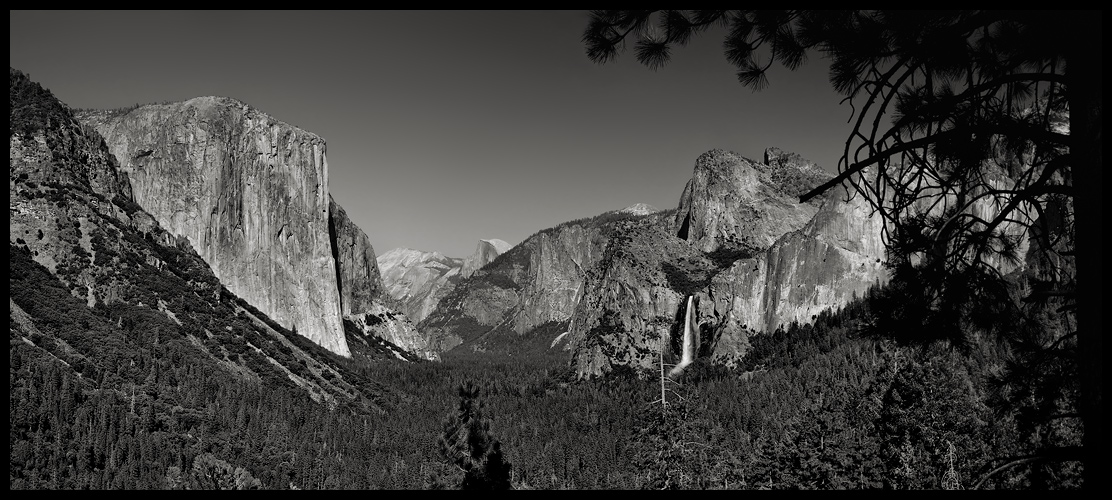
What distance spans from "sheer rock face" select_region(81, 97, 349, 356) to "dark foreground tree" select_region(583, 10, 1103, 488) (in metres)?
157

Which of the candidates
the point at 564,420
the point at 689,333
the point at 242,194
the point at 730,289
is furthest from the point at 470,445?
the point at 242,194

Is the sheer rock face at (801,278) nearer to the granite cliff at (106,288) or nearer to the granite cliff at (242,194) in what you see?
the granite cliff at (106,288)

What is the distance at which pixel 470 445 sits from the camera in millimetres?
27453

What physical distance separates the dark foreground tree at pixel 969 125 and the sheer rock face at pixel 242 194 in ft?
515

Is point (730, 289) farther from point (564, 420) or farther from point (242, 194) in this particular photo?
point (242, 194)

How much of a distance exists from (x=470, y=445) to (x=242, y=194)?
143m

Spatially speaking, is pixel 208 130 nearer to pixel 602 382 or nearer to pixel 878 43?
pixel 602 382

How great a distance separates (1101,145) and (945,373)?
33003mm

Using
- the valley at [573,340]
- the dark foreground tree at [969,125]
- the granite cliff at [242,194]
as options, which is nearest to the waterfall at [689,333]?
the valley at [573,340]

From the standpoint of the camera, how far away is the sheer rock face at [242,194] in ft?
488

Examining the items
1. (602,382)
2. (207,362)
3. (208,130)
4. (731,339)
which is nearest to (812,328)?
(731,339)

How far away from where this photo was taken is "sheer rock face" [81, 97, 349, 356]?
14888cm

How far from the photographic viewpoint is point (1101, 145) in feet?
15.3

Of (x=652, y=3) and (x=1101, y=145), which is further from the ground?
(x=652, y=3)
